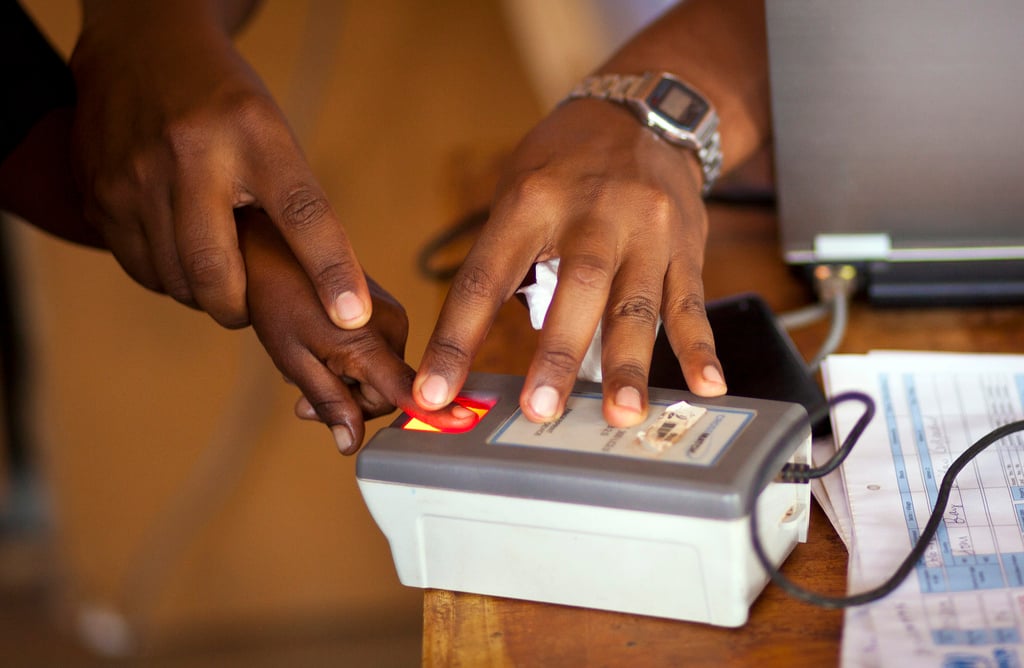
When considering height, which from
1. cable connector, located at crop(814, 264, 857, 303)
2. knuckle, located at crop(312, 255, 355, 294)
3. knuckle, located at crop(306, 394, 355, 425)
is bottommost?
cable connector, located at crop(814, 264, 857, 303)

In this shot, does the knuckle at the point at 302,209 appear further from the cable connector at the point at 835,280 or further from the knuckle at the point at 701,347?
the cable connector at the point at 835,280

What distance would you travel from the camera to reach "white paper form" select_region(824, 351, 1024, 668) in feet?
1.43

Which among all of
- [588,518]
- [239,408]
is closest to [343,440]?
[588,518]

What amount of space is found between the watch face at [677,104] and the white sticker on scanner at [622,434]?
0.93 ft

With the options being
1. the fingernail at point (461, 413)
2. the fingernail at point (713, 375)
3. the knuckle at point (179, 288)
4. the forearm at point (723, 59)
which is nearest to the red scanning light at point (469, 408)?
the fingernail at point (461, 413)

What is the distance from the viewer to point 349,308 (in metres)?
0.58

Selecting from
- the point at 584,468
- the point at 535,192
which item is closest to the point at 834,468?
the point at 584,468

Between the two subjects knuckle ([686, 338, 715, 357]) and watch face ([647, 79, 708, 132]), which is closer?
knuckle ([686, 338, 715, 357])

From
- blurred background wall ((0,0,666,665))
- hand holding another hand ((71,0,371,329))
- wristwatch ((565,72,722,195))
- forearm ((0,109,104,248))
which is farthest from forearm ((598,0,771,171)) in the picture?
blurred background wall ((0,0,666,665))

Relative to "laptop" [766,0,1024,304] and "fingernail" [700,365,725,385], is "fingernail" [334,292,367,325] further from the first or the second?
"laptop" [766,0,1024,304]

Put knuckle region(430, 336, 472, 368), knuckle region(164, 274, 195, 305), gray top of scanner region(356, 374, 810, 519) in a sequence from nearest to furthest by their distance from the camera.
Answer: gray top of scanner region(356, 374, 810, 519) → knuckle region(430, 336, 472, 368) → knuckle region(164, 274, 195, 305)

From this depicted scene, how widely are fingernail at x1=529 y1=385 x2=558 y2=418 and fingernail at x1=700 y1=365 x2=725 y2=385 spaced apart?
0.27ft

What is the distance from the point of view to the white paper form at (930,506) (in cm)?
44

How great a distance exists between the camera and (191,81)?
654mm
